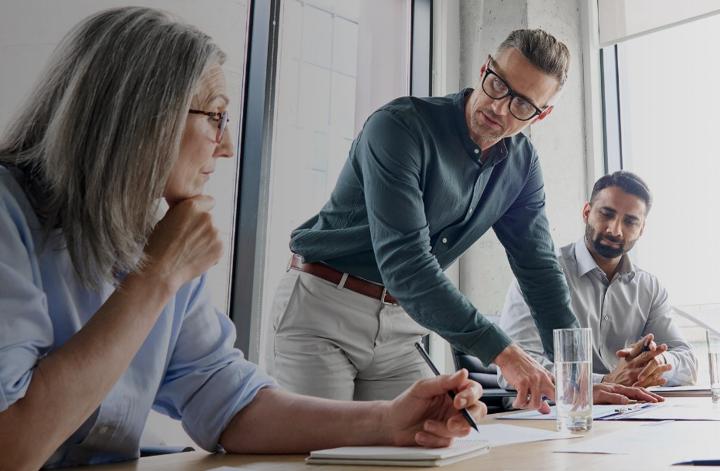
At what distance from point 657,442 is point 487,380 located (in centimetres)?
152

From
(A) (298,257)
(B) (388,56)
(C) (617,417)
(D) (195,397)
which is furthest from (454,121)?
(B) (388,56)

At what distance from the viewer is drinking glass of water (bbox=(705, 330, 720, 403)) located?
5.99ft

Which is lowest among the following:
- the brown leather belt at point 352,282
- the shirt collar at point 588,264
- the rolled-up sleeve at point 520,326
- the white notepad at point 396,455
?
the white notepad at point 396,455

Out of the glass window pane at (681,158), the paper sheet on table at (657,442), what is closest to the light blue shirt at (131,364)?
the paper sheet on table at (657,442)

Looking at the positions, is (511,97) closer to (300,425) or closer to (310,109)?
(300,425)

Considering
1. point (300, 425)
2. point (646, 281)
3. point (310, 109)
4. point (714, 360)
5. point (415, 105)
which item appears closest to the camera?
point (300, 425)

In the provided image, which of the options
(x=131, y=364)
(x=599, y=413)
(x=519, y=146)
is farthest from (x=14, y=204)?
(x=519, y=146)

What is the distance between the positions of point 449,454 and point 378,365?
1.07 meters

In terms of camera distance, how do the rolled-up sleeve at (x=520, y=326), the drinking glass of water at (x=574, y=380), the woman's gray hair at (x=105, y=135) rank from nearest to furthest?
the woman's gray hair at (x=105, y=135) < the drinking glass of water at (x=574, y=380) < the rolled-up sleeve at (x=520, y=326)

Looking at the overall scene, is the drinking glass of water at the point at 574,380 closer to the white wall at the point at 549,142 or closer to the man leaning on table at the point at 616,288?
the man leaning on table at the point at 616,288

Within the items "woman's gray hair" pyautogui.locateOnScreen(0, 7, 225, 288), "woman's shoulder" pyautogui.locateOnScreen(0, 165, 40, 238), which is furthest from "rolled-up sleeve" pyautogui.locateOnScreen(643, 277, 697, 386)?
"woman's shoulder" pyautogui.locateOnScreen(0, 165, 40, 238)

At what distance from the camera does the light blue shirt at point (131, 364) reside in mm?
797

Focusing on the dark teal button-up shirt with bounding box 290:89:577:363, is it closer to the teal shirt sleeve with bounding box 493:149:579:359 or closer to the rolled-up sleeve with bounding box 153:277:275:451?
the teal shirt sleeve with bounding box 493:149:579:359

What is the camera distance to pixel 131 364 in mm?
1014
